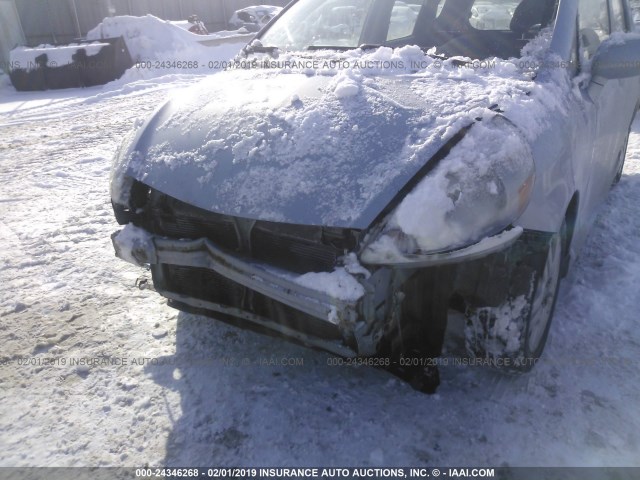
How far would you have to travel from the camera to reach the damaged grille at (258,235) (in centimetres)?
185

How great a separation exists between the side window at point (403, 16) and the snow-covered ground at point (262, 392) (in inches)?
74.9

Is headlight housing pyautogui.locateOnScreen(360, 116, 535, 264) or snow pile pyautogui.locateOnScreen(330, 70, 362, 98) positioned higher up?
snow pile pyautogui.locateOnScreen(330, 70, 362, 98)

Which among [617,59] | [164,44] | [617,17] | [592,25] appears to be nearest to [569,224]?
[617,59]

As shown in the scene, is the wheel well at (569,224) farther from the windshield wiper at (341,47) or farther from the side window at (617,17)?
the side window at (617,17)

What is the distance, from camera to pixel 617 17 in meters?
3.64

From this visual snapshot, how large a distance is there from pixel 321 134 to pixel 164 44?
13277 mm

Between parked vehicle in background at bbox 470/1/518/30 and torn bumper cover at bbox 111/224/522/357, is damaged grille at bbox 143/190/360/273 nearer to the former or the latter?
torn bumper cover at bbox 111/224/522/357

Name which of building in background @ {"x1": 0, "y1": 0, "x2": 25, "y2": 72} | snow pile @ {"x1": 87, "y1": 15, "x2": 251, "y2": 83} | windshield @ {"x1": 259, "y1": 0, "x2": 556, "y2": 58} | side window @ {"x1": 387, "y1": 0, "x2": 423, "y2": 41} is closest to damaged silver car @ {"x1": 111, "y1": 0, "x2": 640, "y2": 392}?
windshield @ {"x1": 259, "y1": 0, "x2": 556, "y2": 58}

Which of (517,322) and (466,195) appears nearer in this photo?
(466,195)

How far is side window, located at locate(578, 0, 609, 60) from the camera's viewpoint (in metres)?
2.75

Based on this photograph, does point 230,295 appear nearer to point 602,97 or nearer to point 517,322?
point 517,322

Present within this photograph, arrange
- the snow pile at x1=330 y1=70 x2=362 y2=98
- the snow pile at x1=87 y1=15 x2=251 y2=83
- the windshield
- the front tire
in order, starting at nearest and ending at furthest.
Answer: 1. the front tire
2. the snow pile at x1=330 y1=70 x2=362 y2=98
3. the windshield
4. the snow pile at x1=87 y1=15 x2=251 y2=83

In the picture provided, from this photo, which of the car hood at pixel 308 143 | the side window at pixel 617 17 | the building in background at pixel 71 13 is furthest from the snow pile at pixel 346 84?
the building in background at pixel 71 13

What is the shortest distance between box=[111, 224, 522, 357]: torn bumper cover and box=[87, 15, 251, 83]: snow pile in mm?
11007
